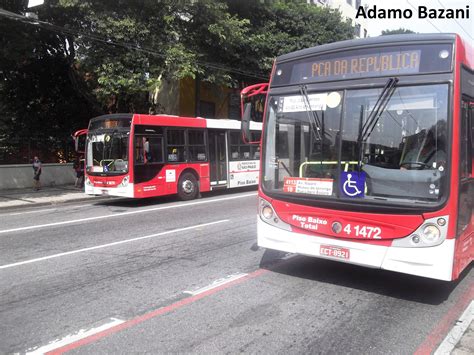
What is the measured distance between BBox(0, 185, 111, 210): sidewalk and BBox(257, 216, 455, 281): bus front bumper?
1113cm

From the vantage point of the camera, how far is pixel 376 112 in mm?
5133

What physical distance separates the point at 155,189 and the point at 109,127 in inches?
93.0

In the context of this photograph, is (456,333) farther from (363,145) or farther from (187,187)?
(187,187)

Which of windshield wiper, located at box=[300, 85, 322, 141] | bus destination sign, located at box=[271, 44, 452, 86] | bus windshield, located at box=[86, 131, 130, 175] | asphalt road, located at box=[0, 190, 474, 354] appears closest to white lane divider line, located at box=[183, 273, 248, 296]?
asphalt road, located at box=[0, 190, 474, 354]

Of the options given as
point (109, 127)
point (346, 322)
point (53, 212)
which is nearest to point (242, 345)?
point (346, 322)

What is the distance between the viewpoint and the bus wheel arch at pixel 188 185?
49.8ft

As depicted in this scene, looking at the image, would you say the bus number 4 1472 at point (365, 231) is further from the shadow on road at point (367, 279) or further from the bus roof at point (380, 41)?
the bus roof at point (380, 41)

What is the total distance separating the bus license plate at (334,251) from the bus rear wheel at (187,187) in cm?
1009

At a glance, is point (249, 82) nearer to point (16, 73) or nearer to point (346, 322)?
point (16, 73)

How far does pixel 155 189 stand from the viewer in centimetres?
1429

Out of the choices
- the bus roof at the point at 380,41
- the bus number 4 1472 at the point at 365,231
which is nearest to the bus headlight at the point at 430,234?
the bus number 4 1472 at the point at 365,231

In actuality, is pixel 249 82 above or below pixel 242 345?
above

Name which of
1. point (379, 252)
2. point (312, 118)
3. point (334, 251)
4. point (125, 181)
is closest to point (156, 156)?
point (125, 181)

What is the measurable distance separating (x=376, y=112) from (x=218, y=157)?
11.8 meters
